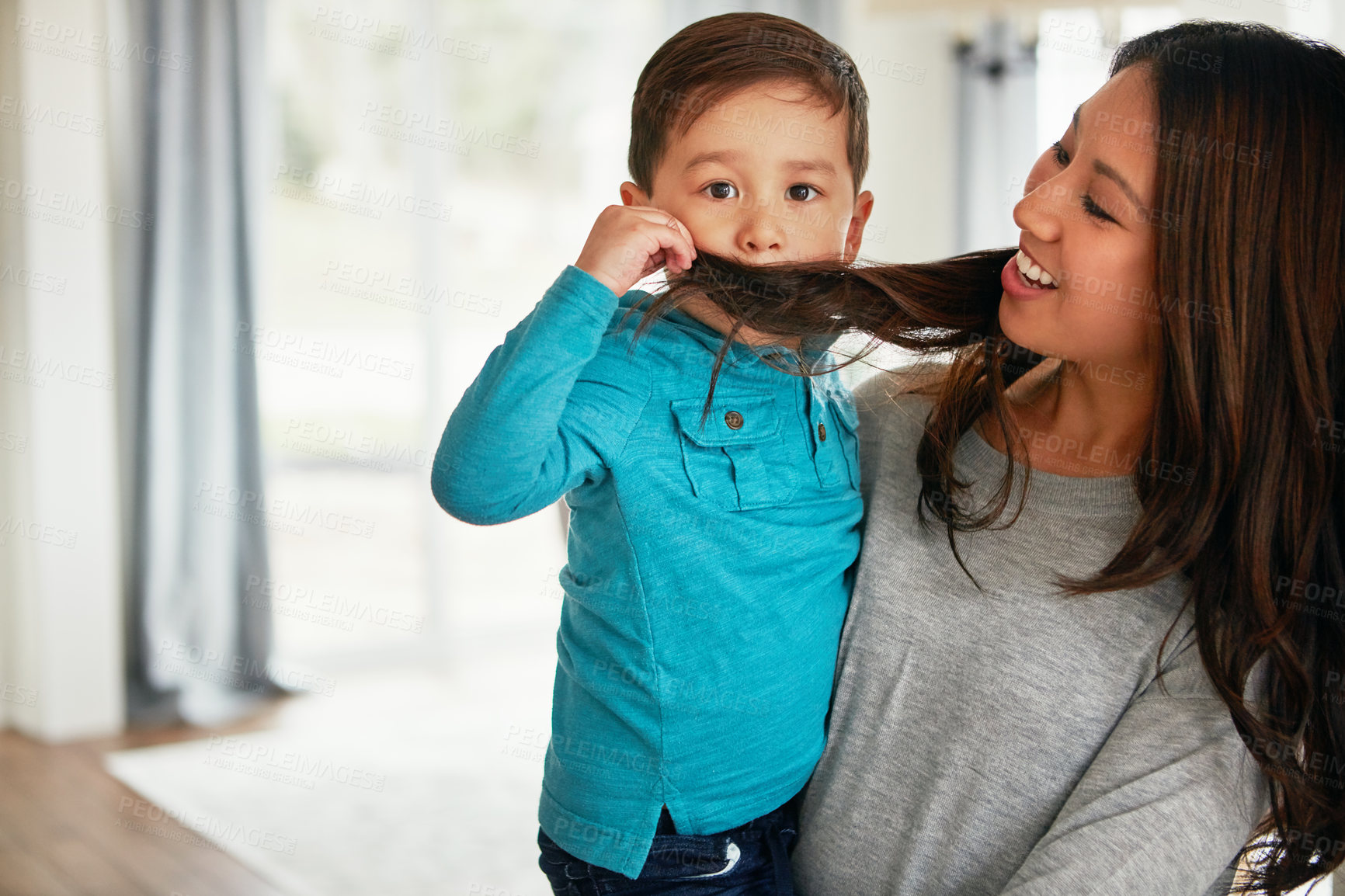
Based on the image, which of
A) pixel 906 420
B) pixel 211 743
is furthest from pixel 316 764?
pixel 906 420

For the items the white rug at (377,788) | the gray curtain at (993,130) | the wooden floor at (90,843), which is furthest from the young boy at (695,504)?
the gray curtain at (993,130)

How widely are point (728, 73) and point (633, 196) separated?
20cm

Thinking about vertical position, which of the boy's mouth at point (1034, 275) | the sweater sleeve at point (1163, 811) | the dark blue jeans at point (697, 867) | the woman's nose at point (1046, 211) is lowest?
the dark blue jeans at point (697, 867)

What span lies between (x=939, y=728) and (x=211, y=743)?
9.08ft

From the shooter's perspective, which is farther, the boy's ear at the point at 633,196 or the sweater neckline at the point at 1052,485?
the boy's ear at the point at 633,196

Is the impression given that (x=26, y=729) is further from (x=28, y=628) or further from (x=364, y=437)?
(x=364, y=437)

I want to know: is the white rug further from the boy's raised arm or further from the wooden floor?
the boy's raised arm

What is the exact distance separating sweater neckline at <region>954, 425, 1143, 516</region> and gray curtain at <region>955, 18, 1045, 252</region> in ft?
9.60

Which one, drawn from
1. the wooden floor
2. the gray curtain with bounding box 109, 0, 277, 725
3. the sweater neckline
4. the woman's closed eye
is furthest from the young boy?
the gray curtain with bounding box 109, 0, 277, 725

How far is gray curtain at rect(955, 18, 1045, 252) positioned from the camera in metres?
3.99

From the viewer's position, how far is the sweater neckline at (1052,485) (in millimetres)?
1146

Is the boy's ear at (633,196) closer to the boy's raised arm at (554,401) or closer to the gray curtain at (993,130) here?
the boy's raised arm at (554,401)

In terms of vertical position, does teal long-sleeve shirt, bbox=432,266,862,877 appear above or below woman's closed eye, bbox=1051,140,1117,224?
below

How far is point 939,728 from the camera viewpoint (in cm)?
116
